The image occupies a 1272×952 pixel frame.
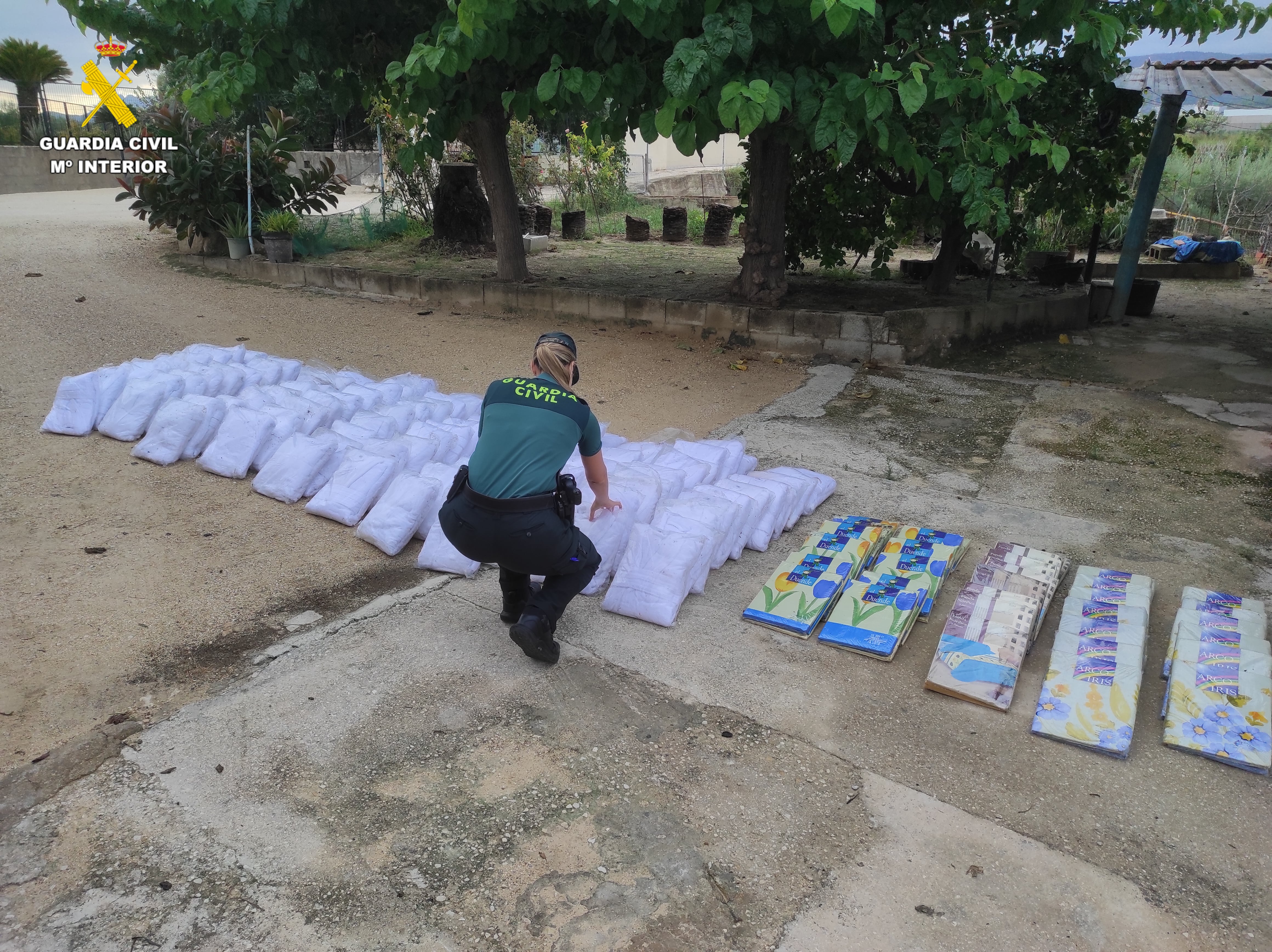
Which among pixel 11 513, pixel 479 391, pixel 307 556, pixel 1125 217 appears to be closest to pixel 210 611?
pixel 307 556

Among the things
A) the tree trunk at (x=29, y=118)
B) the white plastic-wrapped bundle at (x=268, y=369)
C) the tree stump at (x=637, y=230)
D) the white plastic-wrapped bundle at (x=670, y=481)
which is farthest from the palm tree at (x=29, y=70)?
the white plastic-wrapped bundle at (x=670, y=481)

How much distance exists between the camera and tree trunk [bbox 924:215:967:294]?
9207mm

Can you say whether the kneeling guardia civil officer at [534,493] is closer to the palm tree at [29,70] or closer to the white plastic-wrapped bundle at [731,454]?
the white plastic-wrapped bundle at [731,454]

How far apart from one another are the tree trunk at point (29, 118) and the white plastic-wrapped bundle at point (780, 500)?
24656 mm

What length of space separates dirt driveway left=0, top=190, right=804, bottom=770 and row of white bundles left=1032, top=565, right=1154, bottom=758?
2.66 metres

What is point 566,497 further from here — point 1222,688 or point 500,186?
point 500,186

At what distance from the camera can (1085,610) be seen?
3.57 metres

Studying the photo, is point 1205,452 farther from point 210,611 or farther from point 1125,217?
point 1125,217

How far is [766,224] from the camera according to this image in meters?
8.46

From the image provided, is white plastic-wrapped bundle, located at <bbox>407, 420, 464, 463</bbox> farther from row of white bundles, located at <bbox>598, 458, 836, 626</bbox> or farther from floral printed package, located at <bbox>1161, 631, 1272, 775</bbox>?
floral printed package, located at <bbox>1161, 631, 1272, 775</bbox>

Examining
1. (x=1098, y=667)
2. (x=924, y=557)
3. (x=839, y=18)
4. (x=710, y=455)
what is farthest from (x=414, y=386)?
(x=1098, y=667)

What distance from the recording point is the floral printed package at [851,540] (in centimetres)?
401

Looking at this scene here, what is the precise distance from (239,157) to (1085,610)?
11855 mm

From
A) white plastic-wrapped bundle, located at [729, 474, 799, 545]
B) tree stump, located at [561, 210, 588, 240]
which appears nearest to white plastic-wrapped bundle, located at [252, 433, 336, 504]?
white plastic-wrapped bundle, located at [729, 474, 799, 545]
